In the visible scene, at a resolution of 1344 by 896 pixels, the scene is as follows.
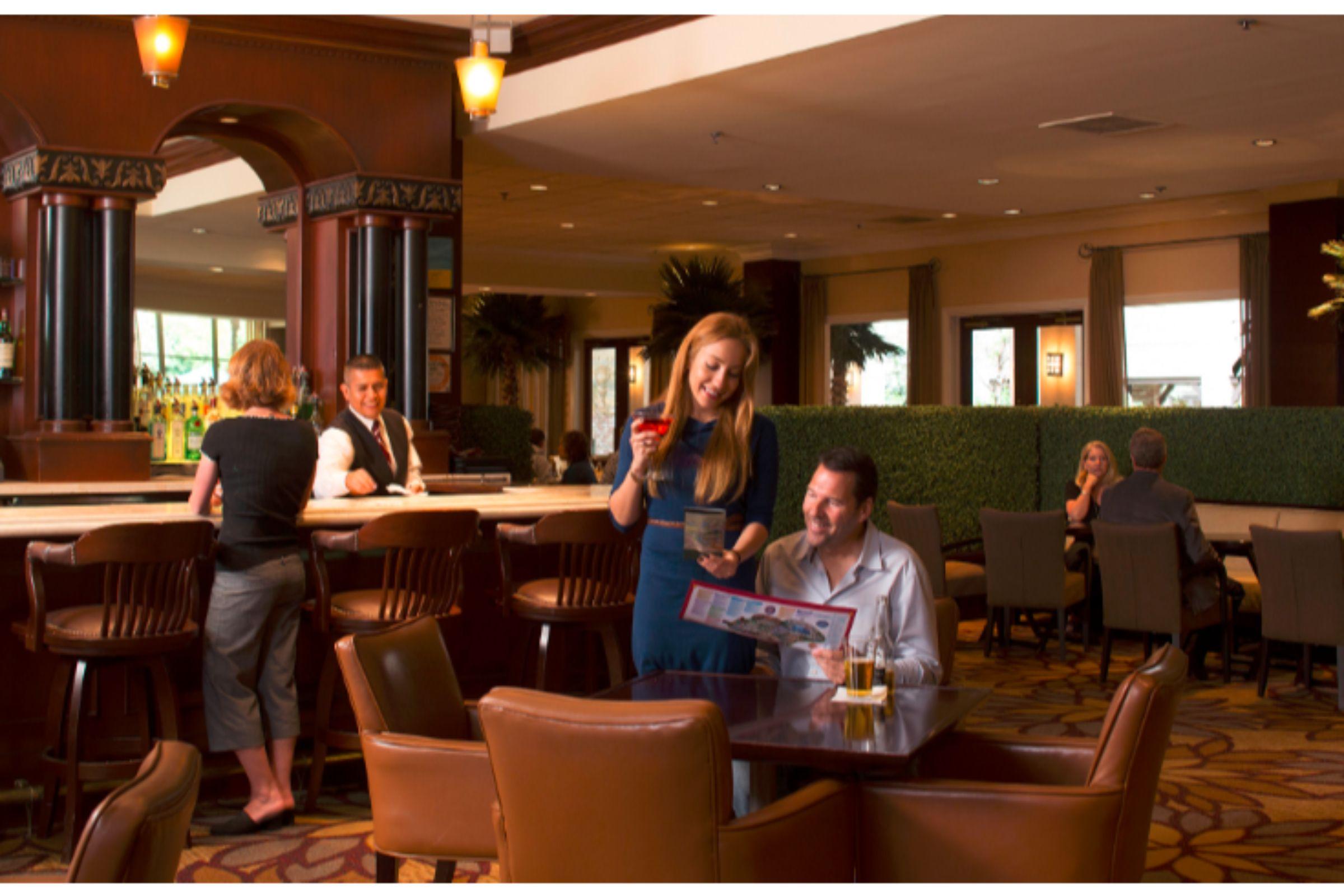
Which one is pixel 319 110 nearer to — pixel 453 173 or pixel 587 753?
pixel 453 173

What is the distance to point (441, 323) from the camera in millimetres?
8016

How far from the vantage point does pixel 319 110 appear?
7309mm

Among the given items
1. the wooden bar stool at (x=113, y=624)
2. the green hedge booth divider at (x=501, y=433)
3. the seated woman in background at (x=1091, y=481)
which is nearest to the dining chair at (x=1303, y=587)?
the seated woman in background at (x=1091, y=481)

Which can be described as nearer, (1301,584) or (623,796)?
(623,796)

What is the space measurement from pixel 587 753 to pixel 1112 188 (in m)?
9.86

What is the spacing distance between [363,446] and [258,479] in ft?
4.92

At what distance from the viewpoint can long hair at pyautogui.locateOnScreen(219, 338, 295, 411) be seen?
418cm

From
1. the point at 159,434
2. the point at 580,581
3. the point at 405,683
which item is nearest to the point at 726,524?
the point at 405,683

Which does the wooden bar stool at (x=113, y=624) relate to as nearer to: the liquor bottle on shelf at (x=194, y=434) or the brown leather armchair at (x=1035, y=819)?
the brown leather armchair at (x=1035, y=819)

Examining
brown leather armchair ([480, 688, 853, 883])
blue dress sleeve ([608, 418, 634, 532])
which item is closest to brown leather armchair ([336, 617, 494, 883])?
brown leather armchair ([480, 688, 853, 883])

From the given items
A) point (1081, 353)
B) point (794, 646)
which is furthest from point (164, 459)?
point (1081, 353)

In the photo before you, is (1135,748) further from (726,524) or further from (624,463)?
(624,463)

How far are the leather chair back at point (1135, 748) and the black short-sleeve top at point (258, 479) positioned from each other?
2.65m

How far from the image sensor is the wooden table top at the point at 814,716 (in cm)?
241
